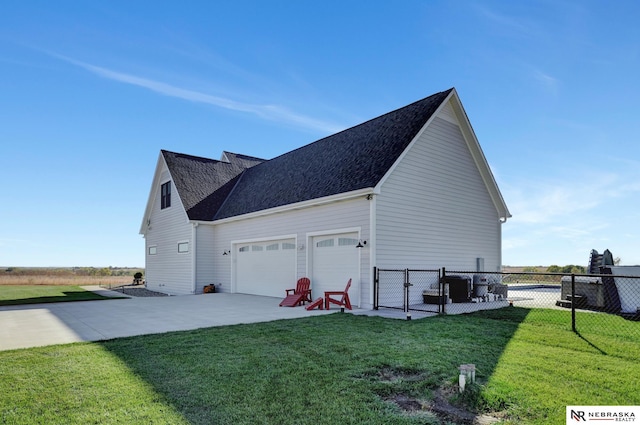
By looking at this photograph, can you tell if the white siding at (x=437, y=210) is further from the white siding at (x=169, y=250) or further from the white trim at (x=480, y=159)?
the white siding at (x=169, y=250)

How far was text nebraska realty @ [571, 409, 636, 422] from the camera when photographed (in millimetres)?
3412

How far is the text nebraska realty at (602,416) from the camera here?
3412 millimetres

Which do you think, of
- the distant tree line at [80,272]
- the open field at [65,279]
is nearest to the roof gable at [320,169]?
the open field at [65,279]

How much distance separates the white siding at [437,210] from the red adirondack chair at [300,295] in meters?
2.80

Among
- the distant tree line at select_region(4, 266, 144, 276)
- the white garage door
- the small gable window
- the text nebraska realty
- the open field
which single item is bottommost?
the distant tree line at select_region(4, 266, 144, 276)

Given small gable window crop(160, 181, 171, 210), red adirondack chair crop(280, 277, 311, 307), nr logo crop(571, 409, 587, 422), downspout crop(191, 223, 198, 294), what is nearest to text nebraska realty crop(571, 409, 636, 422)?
nr logo crop(571, 409, 587, 422)

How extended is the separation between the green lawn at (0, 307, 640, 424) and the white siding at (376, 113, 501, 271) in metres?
4.35

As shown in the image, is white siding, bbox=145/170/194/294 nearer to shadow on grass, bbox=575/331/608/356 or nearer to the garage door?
the garage door

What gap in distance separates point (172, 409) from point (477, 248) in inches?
512

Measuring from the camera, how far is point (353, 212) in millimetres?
11508

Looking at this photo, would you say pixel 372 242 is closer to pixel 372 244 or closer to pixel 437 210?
pixel 372 244

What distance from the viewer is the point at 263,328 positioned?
775cm

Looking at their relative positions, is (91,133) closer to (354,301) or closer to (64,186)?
(64,186)

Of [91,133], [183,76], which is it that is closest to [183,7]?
[183,76]
